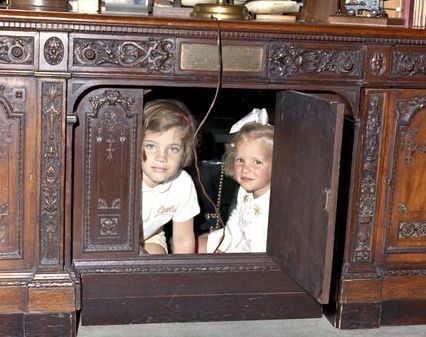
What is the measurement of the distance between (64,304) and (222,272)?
1.89 feet

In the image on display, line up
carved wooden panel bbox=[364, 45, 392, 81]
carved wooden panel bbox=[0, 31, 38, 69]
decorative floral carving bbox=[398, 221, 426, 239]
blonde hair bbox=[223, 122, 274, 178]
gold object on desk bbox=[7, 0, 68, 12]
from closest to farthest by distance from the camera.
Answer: carved wooden panel bbox=[0, 31, 38, 69], gold object on desk bbox=[7, 0, 68, 12], carved wooden panel bbox=[364, 45, 392, 81], decorative floral carving bbox=[398, 221, 426, 239], blonde hair bbox=[223, 122, 274, 178]

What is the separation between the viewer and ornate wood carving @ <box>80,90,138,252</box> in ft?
9.19

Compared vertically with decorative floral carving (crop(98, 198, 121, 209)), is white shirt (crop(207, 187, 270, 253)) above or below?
below

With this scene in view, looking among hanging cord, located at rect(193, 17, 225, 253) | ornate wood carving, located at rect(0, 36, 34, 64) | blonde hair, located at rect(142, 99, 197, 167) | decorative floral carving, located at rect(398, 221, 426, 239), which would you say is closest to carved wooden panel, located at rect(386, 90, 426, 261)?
decorative floral carving, located at rect(398, 221, 426, 239)

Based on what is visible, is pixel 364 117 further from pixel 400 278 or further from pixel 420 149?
pixel 400 278

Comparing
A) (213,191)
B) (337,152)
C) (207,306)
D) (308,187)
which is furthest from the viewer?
(213,191)

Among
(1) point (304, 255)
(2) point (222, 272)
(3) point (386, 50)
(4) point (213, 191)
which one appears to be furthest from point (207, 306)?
(3) point (386, 50)

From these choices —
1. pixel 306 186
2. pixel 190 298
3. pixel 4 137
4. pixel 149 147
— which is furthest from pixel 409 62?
pixel 4 137

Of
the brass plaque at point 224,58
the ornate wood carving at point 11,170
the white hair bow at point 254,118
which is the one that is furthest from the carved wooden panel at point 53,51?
the white hair bow at point 254,118

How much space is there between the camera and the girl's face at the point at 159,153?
3.16 meters

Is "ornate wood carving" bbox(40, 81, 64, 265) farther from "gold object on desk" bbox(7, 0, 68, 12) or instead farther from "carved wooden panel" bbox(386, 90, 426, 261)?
"carved wooden panel" bbox(386, 90, 426, 261)

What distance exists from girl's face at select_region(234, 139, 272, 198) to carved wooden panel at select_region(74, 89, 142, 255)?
1.87 feet

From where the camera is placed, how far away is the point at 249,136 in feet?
10.8

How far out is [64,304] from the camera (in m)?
2.79
